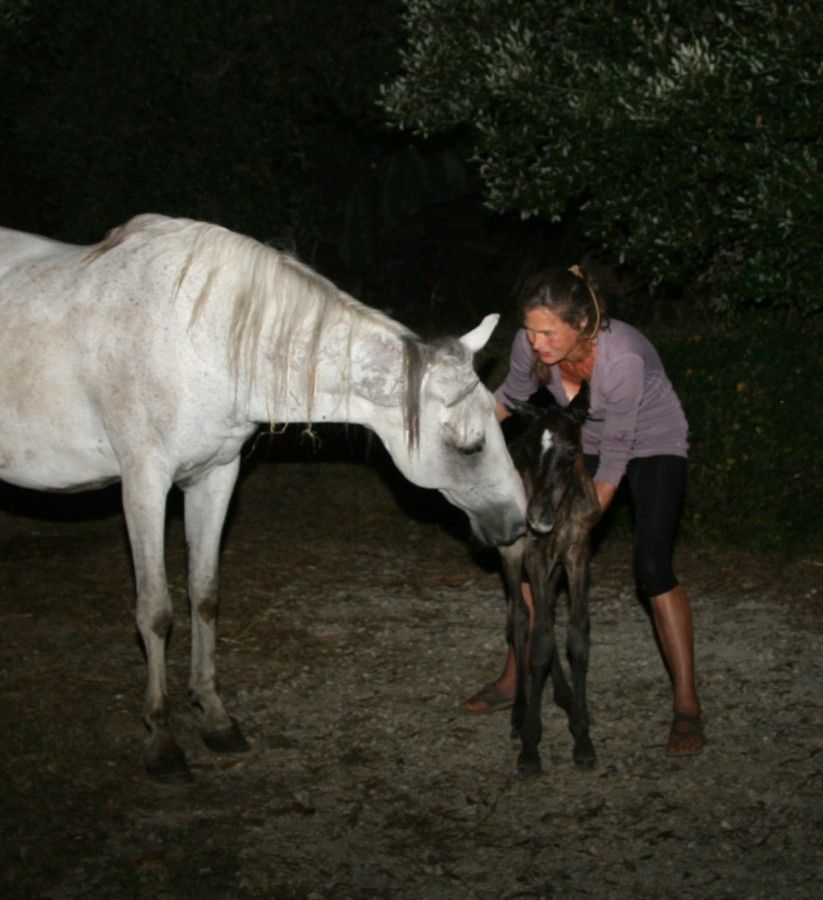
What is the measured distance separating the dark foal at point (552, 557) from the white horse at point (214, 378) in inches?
5.5

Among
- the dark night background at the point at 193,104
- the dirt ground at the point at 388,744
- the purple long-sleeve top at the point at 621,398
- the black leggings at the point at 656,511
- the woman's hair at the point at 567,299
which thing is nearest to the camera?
the dirt ground at the point at 388,744

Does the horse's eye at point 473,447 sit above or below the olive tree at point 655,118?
below

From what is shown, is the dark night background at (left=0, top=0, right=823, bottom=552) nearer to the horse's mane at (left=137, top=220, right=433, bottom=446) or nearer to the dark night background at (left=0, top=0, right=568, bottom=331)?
the dark night background at (left=0, top=0, right=568, bottom=331)

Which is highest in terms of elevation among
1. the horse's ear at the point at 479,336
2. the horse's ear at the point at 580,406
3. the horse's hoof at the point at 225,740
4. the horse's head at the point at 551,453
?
the horse's ear at the point at 479,336

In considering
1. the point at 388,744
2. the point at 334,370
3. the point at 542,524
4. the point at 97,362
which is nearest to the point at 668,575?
the point at 542,524

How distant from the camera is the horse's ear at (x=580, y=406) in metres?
4.58

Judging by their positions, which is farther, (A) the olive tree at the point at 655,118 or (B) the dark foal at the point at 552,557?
(A) the olive tree at the point at 655,118

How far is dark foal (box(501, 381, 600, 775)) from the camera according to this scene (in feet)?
15.0

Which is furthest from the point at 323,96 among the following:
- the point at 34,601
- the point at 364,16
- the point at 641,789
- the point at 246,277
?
the point at 641,789

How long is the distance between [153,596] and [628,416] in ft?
6.40

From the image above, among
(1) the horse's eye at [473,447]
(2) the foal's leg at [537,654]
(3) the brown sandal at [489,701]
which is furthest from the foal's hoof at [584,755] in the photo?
(1) the horse's eye at [473,447]

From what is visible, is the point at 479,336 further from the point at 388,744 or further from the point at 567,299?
the point at 388,744

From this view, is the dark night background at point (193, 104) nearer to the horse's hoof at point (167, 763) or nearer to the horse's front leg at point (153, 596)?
the horse's front leg at point (153, 596)

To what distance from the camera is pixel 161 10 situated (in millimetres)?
9500
